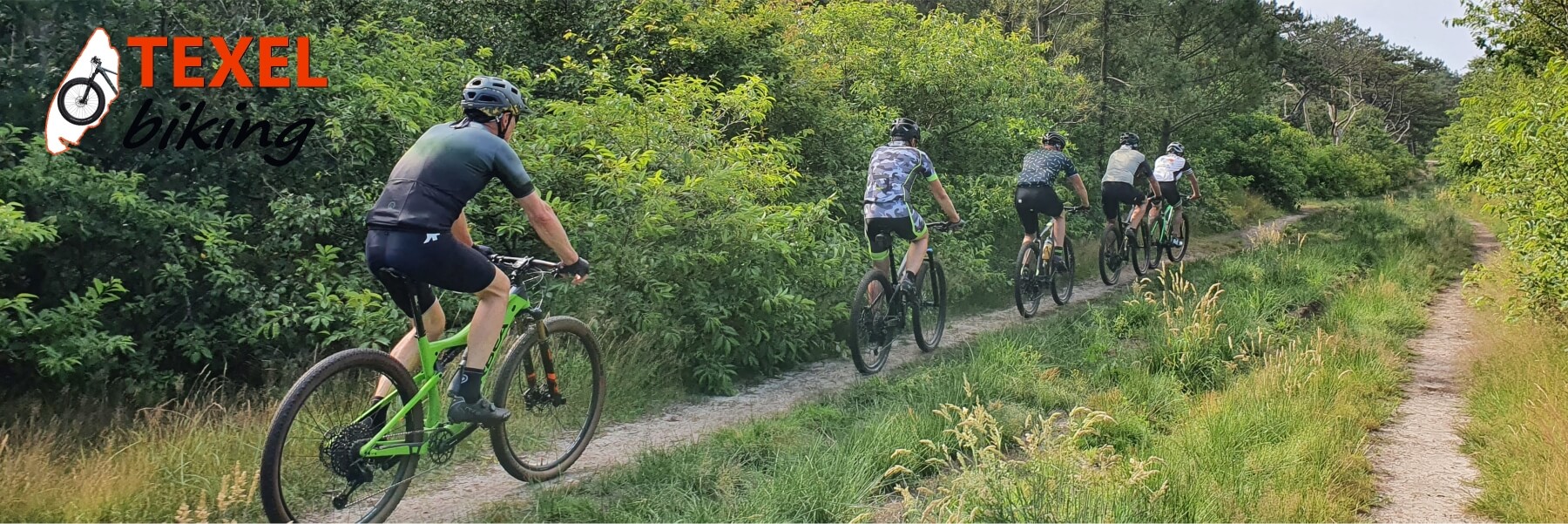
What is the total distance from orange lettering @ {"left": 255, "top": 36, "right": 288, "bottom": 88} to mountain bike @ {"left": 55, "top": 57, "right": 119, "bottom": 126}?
0.99m

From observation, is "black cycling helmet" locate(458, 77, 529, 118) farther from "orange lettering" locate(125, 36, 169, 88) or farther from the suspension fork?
"orange lettering" locate(125, 36, 169, 88)

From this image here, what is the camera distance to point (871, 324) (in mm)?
6957

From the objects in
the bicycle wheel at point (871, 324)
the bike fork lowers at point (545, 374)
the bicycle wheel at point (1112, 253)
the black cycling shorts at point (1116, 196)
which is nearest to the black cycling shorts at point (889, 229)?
the bicycle wheel at point (871, 324)

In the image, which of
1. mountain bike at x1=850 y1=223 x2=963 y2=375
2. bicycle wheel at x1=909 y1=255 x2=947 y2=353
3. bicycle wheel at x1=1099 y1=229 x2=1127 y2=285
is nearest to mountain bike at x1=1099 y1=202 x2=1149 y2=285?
bicycle wheel at x1=1099 y1=229 x2=1127 y2=285

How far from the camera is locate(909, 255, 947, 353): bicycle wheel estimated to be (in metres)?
7.55

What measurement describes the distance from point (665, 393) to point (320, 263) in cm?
248

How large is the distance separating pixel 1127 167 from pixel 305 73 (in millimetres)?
9203

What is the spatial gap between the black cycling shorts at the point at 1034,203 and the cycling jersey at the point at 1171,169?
384cm

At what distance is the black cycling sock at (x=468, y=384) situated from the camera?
392 centimetres

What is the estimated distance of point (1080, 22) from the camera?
24.7 metres

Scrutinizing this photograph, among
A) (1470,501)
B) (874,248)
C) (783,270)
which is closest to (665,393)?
(783,270)

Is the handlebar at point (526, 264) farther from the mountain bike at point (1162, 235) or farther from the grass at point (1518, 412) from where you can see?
the mountain bike at point (1162, 235)

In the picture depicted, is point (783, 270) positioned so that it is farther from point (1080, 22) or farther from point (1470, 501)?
point (1080, 22)

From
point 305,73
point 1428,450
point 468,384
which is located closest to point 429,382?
point 468,384
